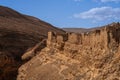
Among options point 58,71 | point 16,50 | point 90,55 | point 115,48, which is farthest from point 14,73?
point 115,48

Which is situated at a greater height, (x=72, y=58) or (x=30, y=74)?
(x=72, y=58)

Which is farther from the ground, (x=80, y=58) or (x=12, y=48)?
(x=80, y=58)

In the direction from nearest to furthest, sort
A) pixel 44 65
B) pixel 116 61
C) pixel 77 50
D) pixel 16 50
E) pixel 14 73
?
pixel 116 61, pixel 77 50, pixel 44 65, pixel 14 73, pixel 16 50

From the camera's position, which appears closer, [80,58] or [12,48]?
[80,58]

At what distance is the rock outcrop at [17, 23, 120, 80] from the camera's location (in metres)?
15.6

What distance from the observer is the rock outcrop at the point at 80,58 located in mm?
15648

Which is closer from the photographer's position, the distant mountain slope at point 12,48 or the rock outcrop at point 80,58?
the rock outcrop at point 80,58

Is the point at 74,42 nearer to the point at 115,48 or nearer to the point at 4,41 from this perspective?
the point at 115,48

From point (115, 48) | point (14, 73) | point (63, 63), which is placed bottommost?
point (14, 73)

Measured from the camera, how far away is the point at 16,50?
1451 inches

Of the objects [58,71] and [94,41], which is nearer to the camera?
[94,41]

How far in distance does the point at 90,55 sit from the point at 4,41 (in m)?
22.6

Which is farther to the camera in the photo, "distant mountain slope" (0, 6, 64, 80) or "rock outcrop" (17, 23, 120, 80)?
"distant mountain slope" (0, 6, 64, 80)

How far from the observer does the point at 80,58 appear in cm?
1853
